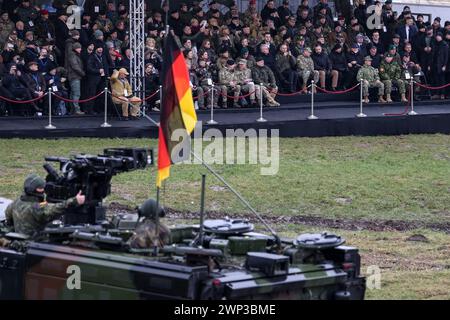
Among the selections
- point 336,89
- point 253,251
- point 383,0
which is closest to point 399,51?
point 336,89

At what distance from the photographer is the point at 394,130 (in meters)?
29.6

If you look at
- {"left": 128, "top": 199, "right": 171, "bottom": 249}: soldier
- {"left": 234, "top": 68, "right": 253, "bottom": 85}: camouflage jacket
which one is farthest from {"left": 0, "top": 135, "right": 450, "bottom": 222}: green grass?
{"left": 128, "top": 199, "right": 171, "bottom": 249}: soldier

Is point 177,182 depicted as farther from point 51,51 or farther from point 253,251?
point 253,251

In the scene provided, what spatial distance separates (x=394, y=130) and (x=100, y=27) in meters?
7.37

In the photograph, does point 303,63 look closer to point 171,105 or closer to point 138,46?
point 138,46

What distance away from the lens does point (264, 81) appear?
29500mm

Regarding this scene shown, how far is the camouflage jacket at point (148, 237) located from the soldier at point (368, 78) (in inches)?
761

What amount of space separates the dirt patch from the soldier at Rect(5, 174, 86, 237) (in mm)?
7344

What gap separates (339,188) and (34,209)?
10.9 meters

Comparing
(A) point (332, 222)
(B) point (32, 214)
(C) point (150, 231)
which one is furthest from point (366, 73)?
(C) point (150, 231)

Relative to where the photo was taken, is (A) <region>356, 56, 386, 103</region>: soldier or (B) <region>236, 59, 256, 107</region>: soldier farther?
(A) <region>356, 56, 386, 103</region>: soldier

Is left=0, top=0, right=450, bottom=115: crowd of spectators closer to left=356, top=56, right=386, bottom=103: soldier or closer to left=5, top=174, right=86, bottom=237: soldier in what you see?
left=356, top=56, right=386, bottom=103: soldier

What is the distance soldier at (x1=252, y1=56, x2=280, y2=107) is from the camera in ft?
96.0
